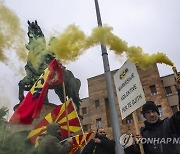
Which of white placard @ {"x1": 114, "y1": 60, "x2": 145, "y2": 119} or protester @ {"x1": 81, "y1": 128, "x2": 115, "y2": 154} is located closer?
white placard @ {"x1": 114, "y1": 60, "x2": 145, "y2": 119}

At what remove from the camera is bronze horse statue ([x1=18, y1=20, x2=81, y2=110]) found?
9750 millimetres

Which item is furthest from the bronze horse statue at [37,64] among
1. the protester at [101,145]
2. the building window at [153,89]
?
the building window at [153,89]

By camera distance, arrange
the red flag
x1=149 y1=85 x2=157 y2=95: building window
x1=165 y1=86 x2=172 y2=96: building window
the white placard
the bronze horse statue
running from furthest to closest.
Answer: x1=149 y1=85 x2=157 y2=95: building window < x1=165 y1=86 x2=172 y2=96: building window < the bronze horse statue < the red flag < the white placard

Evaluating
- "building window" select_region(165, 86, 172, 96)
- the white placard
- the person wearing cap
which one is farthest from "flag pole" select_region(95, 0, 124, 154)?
"building window" select_region(165, 86, 172, 96)

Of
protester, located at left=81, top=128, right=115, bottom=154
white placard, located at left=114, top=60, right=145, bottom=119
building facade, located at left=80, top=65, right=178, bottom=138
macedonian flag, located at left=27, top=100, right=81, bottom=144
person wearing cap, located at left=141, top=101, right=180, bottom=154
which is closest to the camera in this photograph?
person wearing cap, located at left=141, top=101, right=180, bottom=154

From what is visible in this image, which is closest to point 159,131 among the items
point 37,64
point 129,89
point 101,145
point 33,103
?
point 129,89

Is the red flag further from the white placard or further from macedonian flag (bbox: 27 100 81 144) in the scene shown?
the white placard

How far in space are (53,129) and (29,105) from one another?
2069mm

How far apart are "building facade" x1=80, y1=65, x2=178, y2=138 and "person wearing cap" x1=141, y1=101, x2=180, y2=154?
23125mm

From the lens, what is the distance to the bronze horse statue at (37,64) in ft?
32.0

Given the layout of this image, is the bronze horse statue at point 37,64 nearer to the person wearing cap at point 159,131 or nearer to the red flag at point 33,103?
the red flag at point 33,103

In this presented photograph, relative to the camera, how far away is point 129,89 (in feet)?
14.7

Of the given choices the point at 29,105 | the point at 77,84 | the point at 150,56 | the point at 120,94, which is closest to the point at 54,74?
the point at 29,105

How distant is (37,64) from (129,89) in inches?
235
